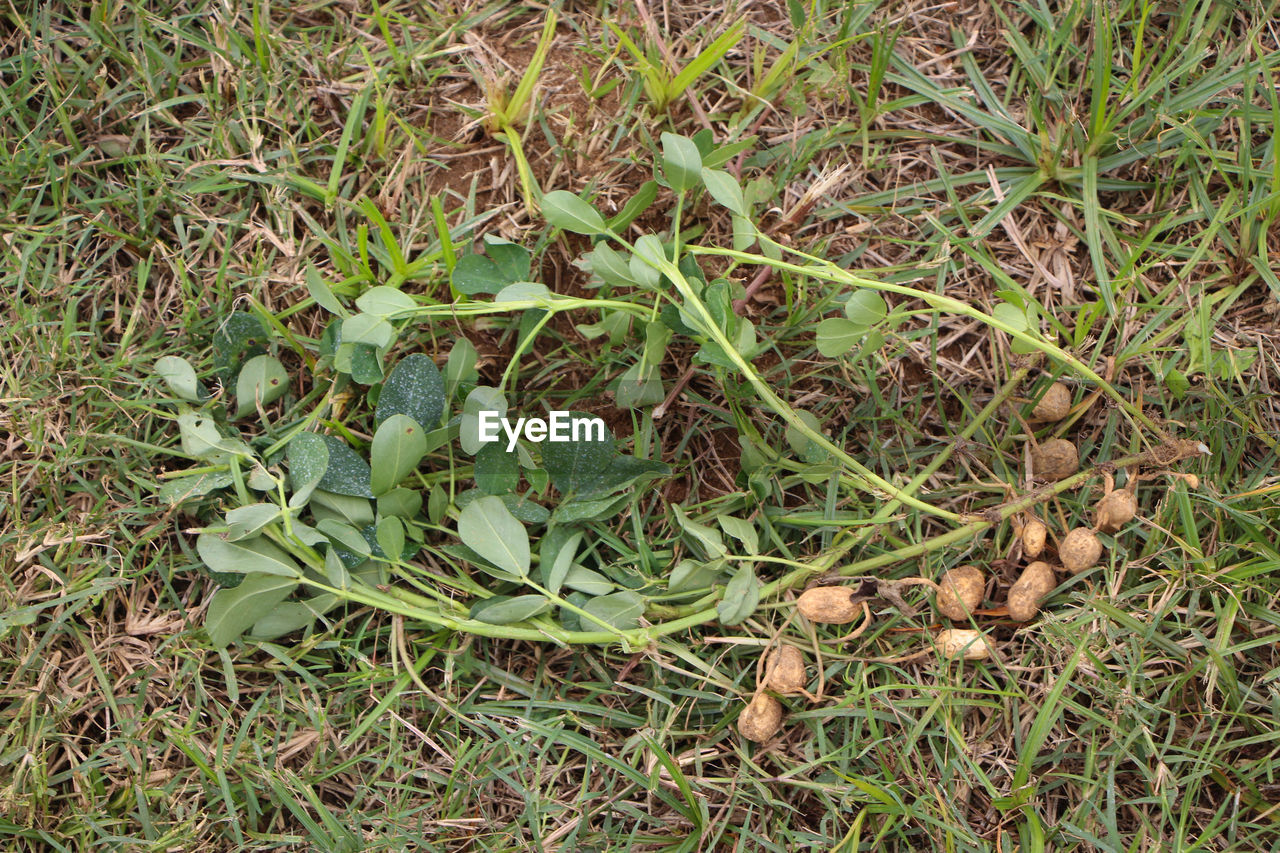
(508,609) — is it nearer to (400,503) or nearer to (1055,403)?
(400,503)

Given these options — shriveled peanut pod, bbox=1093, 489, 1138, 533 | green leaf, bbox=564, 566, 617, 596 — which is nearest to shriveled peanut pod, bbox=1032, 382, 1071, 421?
shriveled peanut pod, bbox=1093, 489, 1138, 533

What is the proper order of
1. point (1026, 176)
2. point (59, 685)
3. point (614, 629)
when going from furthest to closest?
point (1026, 176) → point (59, 685) → point (614, 629)

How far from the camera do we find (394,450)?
5.20 ft

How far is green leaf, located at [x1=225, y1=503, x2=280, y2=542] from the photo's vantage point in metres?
1.58

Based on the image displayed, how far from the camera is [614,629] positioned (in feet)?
5.17

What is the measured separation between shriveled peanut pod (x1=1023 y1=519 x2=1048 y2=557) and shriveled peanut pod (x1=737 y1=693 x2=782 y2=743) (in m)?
0.51

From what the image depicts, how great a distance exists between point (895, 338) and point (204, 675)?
1.41m

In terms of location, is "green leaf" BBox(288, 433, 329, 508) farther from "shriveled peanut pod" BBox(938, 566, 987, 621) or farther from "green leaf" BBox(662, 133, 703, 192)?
"shriveled peanut pod" BBox(938, 566, 987, 621)

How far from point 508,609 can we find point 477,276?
58 centimetres

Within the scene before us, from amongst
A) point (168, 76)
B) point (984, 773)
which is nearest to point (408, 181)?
point (168, 76)

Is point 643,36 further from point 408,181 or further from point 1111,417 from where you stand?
point 1111,417

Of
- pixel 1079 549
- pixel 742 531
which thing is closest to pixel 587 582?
pixel 742 531

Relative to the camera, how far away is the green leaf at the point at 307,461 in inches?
63.7

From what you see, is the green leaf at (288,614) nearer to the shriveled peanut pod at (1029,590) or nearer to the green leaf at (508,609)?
the green leaf at (508,609)
